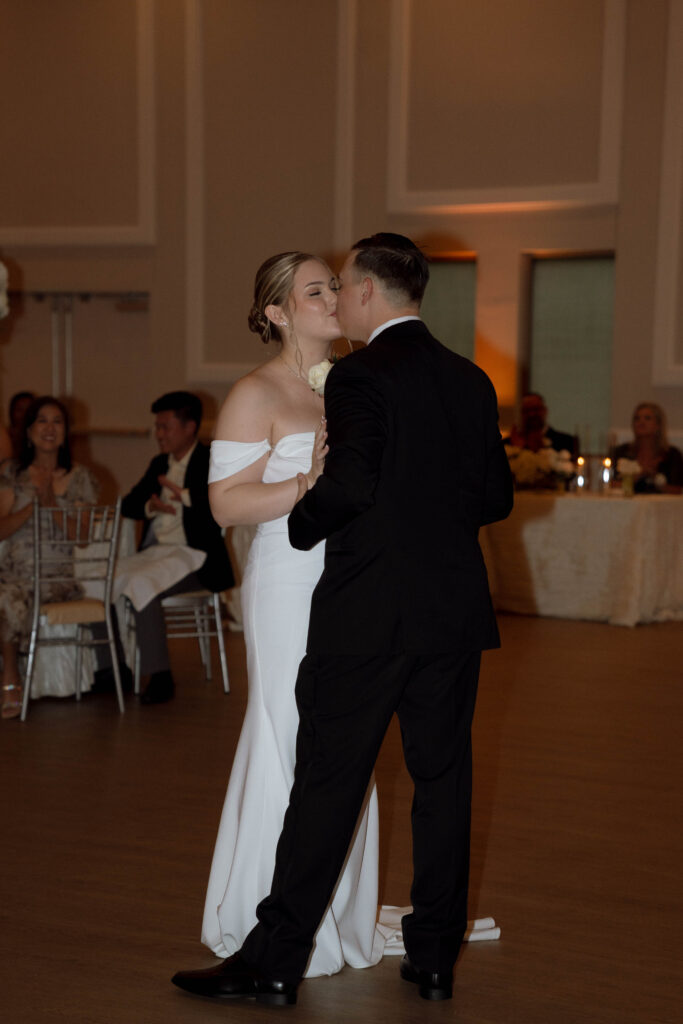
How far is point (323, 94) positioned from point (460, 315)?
7.04ft

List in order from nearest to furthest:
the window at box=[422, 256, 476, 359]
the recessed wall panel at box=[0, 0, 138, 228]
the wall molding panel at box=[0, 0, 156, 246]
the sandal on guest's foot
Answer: the sandal on guest's foot, the window at box=[422, 256, 476, 359], the wall molding panel at box=[0, 0, 156, 246], the recessed wall panel at box=[0, 0, 138, 228]

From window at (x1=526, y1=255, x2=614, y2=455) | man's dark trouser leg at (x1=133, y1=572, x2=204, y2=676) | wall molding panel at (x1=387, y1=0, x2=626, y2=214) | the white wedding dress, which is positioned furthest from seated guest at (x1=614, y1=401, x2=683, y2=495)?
the white wedding dress

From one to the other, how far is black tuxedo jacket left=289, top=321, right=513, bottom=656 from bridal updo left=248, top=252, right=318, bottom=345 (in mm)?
392

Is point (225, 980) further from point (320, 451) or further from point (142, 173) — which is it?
point (142, 173)

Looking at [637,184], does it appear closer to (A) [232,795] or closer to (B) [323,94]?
(B) [323,94]

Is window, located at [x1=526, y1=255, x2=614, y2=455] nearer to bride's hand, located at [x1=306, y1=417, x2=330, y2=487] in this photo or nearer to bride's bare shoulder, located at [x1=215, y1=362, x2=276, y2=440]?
bride's bare shoulder, located at [x1=215, y1=362, x2=276, y2=440]

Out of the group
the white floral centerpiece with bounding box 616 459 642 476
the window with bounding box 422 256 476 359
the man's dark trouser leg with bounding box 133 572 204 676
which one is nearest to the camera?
the man's dark trouser leg with bounding box 133 572 204 676

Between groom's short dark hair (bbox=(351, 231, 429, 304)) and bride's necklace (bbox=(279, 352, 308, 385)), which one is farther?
bride's necklace (bbox=(279, 352, 308, 385))

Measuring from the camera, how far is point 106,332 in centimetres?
1102

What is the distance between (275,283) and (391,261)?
1.32ft

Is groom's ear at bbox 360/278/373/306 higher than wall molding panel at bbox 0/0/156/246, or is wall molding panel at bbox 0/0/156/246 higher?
wall molding panel at bbox 0/0/156/246

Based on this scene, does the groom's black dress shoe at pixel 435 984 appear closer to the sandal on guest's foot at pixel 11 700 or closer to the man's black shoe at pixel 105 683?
the sandal on guest's foot at pixel 11 700

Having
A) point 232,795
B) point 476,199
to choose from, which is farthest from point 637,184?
point 232,795

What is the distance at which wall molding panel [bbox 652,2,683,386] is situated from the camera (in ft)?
28.8
